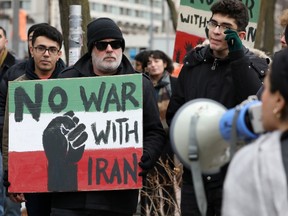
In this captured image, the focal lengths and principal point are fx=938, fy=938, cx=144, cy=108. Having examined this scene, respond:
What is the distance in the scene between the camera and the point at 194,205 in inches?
228

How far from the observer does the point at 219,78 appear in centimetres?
581

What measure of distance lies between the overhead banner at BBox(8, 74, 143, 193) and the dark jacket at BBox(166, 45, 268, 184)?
1.02 ft

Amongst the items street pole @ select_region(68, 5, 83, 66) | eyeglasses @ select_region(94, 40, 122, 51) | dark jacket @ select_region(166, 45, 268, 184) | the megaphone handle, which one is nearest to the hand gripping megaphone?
the megaphone handle

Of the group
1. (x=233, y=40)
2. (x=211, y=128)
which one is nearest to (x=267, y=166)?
(x=211, y=128)

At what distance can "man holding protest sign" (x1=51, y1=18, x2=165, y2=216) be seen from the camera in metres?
5.85

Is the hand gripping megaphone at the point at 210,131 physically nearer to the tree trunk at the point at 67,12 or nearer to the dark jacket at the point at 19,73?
the dark jacket at the point at 19,73

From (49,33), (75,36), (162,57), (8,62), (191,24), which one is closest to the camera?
(49,33)

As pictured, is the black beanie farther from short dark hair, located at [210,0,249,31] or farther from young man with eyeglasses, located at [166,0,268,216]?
short dark hair, located at [210,0,249,31]

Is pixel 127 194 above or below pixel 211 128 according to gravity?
below

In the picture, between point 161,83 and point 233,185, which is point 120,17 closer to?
point 161,83

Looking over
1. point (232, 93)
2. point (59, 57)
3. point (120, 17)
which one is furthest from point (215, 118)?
point (120, 17)

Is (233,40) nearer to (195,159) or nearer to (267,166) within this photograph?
(195,159)

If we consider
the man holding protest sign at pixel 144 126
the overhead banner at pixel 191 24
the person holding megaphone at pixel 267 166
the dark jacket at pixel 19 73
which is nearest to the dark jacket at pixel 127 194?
the man holding protest sign at pixel 144 126

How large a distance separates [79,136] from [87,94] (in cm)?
27
